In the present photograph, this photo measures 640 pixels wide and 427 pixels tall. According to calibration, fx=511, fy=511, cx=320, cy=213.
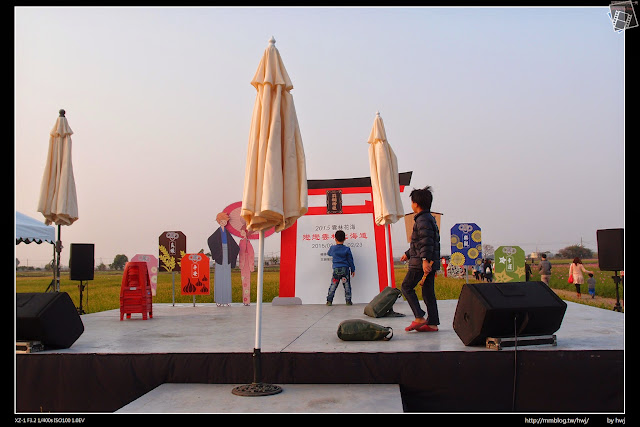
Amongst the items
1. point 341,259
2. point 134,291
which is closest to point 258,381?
point 134,291

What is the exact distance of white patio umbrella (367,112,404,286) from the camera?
9.22 meters

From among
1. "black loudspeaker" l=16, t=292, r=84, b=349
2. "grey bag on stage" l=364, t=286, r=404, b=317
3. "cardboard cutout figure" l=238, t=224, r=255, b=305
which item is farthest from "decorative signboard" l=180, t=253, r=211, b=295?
"black loudspeaker" l=16, t=292, r=84, b=349

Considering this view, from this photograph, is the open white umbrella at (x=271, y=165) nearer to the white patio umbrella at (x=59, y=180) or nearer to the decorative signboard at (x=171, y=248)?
the white patio umbrella at (x=59, y=180)

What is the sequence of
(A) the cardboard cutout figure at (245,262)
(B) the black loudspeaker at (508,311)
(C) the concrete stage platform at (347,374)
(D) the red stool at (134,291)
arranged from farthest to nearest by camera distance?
1. (A) the cardboard cutout figure at (245,262)
2. (D) the red stool at (134,291)
3. (B) the black loudspeaker at (508,311)
4. (C) the concrete stage platform at (347,374)

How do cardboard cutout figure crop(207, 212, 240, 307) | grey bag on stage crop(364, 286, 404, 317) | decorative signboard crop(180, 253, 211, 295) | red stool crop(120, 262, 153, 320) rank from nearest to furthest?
grey bag on stage crop(364, 286, 404, 317) < red stool crop(120, 262, 153, 320) < decorative signboard crop(180, 253, 211, 295) < cardboard cutout figure crop(207, 212, 240, 307)

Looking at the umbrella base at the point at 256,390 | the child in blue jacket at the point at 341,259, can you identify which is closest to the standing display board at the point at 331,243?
the child in blue jacket at the point at 341,259

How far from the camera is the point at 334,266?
33.4ft

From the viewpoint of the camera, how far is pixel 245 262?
434 inches

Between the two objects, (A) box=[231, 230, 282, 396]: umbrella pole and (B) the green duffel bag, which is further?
(B) the green duffel bag

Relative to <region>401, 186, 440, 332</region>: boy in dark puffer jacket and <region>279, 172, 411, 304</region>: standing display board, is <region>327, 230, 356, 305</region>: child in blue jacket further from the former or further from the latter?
<region>401, 186, 440, 332</region>: boy in dark puffer jacket

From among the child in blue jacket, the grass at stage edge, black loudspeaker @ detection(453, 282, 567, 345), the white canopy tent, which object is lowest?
the grass at stage edge

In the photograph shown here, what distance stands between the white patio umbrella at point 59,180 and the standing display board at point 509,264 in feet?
27.2

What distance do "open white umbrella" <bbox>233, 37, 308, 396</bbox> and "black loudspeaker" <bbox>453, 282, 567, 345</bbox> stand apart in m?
1.77

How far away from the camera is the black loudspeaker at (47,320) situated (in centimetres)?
475
